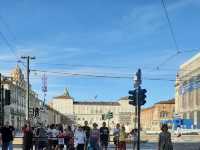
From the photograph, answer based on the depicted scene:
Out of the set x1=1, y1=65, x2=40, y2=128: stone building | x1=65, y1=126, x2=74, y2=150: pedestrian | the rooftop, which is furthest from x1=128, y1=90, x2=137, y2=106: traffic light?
the rooftop

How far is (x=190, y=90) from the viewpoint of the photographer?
141 m

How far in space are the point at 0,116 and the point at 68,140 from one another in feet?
27.6

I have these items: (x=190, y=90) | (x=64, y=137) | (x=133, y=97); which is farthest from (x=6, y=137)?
(x=190, y=90)

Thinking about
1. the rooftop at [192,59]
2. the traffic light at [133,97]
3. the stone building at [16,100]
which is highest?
the rooftop at [192,59]

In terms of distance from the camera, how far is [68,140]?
31453 mm

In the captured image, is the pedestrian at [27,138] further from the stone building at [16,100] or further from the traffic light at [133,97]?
the stone building at [16,100]

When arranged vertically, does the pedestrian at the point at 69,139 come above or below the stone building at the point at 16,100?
below

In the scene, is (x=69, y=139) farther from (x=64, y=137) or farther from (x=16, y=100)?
(x=16, y=100)

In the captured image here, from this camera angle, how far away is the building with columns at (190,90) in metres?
133

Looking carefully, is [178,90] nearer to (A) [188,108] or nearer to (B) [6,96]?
(A) [188,108]

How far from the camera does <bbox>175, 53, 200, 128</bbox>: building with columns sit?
133 meters

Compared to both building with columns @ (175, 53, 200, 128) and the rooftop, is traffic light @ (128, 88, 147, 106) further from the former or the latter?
the rooftop

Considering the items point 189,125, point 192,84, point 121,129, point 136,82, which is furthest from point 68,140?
point 192,84

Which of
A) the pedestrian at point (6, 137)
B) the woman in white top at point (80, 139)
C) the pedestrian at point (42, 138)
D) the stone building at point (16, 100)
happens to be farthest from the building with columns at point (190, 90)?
the woman in white top at point (80, 139)
